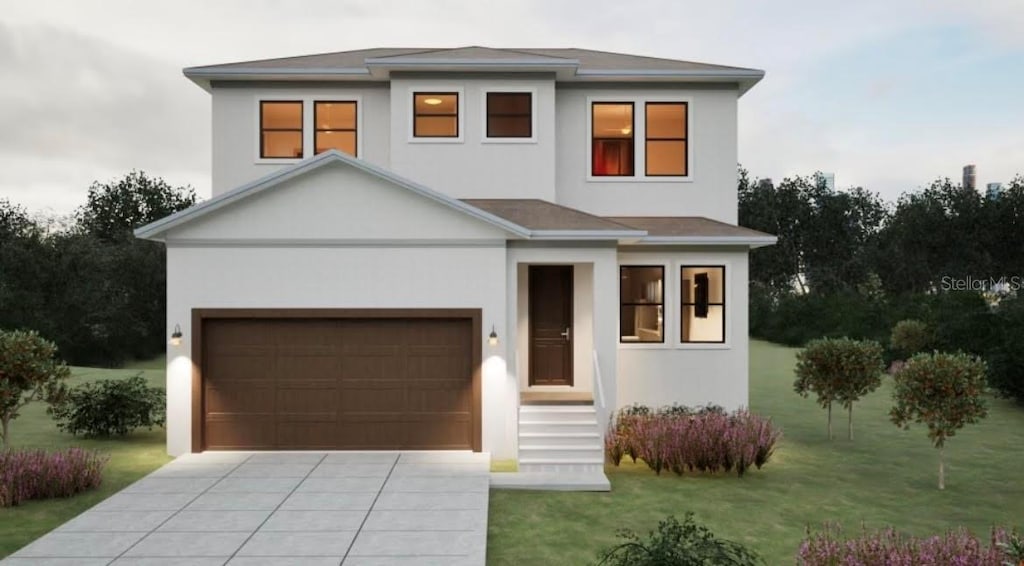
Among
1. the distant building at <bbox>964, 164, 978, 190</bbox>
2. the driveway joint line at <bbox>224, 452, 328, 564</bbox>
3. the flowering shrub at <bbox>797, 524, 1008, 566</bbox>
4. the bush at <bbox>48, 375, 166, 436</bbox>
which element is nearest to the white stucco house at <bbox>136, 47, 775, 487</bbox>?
the driveway joint line at <bbox>224, 452, 328, 564</bbox>

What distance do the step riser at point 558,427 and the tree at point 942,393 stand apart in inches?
185

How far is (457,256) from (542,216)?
198 cm

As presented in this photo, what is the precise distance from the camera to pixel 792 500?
34.0ft

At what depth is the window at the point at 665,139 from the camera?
15.7m

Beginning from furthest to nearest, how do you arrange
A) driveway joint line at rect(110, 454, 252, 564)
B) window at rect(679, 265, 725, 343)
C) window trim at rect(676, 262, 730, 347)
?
window at rect(679, 265, 725, 343), window trim at rect(676, 262, 730, 347), driveway joint line at rect(110, 454, 252, 564)

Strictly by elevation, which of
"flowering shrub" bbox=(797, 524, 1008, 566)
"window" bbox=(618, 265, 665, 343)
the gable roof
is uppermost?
the gable roof

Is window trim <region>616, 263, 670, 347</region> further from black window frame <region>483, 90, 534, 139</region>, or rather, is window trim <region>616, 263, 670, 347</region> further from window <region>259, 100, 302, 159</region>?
window <region>259, 100, 302, 159</region>

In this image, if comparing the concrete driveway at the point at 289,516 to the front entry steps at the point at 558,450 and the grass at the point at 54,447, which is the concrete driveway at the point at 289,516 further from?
the front entry steps at the point at 558,450

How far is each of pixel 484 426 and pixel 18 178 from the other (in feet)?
193

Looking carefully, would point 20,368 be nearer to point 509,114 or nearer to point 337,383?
point 337,383

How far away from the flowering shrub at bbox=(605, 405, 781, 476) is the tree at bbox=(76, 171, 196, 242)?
179ft

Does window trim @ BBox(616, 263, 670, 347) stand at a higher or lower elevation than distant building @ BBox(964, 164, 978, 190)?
lower

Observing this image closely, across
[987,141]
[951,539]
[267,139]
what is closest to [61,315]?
[267,139]

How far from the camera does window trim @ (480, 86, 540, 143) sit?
15.0 m
